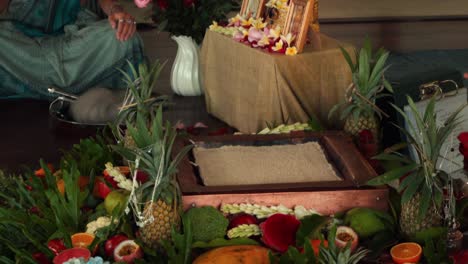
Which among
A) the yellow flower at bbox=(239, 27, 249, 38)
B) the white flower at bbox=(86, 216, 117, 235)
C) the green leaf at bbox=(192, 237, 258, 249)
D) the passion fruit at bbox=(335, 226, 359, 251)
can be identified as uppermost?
the yellow flower at bbox=(239, 27, 249, 38)

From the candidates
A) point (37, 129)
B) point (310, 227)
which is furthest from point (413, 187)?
point (37, 129)

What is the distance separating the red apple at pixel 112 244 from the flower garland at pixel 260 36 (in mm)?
1478

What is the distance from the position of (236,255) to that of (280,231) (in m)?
0.14

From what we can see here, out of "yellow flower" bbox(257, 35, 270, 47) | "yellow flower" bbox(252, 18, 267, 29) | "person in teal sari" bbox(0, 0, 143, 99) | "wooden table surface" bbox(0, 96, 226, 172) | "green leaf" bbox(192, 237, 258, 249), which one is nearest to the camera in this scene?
"green leaf" bbox(192, 237, 258, 249)

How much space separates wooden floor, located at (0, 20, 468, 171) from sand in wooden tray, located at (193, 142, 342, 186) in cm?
142

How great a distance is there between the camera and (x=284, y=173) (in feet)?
6.68

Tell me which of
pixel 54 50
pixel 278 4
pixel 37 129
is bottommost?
pixel 37 129

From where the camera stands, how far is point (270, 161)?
2.11 meters

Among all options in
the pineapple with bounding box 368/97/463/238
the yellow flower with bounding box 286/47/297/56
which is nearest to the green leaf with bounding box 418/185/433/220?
the pineapple with bounding box 368/97/463/238

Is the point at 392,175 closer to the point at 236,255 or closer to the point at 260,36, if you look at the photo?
the point at 236,255

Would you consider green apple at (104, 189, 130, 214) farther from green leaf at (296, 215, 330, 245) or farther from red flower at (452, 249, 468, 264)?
red flower at (452, 249, 468, 264)

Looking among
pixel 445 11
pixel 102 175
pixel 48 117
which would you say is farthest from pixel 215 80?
pixel 445 11

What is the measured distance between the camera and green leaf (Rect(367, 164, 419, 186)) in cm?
181

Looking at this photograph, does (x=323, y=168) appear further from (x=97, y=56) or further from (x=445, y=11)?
(x=445, y=11)
